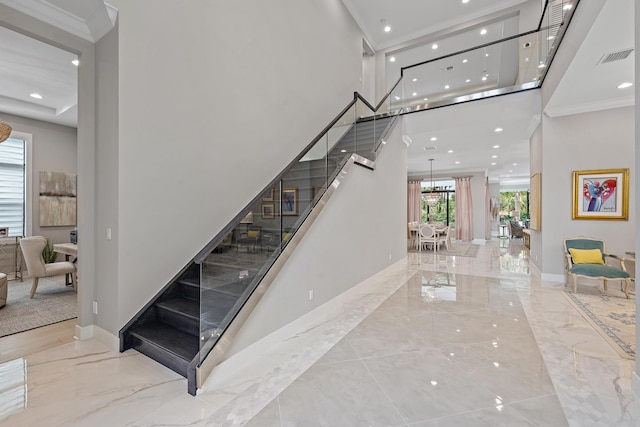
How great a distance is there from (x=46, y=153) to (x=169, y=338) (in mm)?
6981

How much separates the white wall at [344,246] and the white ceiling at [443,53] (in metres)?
1.99

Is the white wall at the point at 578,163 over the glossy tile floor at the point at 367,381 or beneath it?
over

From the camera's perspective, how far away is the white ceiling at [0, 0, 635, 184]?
298 cm

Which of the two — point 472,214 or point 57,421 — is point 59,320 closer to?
point 57,421

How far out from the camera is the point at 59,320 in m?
3.65

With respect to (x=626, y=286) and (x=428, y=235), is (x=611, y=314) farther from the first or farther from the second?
(x=428, y=235)

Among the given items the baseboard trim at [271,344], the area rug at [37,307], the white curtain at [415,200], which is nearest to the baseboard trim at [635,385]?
the baseboard trim at [271,344]

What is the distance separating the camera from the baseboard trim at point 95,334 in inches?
116

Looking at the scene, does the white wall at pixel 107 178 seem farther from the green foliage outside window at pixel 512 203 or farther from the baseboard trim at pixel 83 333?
the green foliage outside window at pixel 512 203

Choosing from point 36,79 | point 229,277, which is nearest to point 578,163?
point 229,277

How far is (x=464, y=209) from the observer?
13125 millimetres

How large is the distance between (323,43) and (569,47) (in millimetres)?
4323

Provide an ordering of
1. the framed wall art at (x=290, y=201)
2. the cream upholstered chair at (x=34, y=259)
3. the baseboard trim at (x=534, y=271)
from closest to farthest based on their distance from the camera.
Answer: the framed wall art at (x=290, y=201)
the cream upholstered chair at (x=34, y=259)
the baseboard trim at (x=534, y=271)

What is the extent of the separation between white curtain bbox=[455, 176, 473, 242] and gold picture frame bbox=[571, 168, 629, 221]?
792 cm
